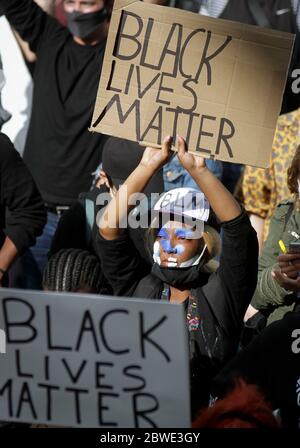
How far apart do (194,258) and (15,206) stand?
49.4 inches

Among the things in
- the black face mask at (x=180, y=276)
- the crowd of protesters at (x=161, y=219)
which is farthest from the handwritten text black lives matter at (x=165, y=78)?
the black face mask at (x=180, y=276)

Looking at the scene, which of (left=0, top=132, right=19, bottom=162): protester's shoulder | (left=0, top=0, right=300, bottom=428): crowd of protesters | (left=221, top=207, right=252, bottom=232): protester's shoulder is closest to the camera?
(left=0, top=0, right=300, bottom=428): crowd of protesters

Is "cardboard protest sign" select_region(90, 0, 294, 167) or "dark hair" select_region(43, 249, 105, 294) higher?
"cardboard protest sign" select_region(90, 0, 294, 167)

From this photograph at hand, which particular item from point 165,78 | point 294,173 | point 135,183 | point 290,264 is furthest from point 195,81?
point 290,264

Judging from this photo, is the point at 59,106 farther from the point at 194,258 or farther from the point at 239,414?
the point at 239,414

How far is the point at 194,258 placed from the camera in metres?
4.07

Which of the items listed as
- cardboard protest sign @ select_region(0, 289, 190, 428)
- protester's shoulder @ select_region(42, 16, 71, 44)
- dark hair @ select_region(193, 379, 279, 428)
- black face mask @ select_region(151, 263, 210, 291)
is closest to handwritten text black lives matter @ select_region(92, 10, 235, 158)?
black face mask @ select_region(151, 263, 210, 291)

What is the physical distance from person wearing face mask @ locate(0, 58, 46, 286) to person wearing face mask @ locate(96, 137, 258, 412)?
89 centimetres

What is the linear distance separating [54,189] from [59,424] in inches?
107

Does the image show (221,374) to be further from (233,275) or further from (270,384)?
(233,275)

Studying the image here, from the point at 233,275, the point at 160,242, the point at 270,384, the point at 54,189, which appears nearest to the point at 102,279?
the point at 160,242

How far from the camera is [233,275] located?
389 centimetres

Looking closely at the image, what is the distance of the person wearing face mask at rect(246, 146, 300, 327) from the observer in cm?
433

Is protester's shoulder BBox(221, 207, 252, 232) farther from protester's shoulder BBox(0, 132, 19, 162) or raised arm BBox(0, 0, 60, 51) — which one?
raised arm BBox(0, 0, 60, 51)
